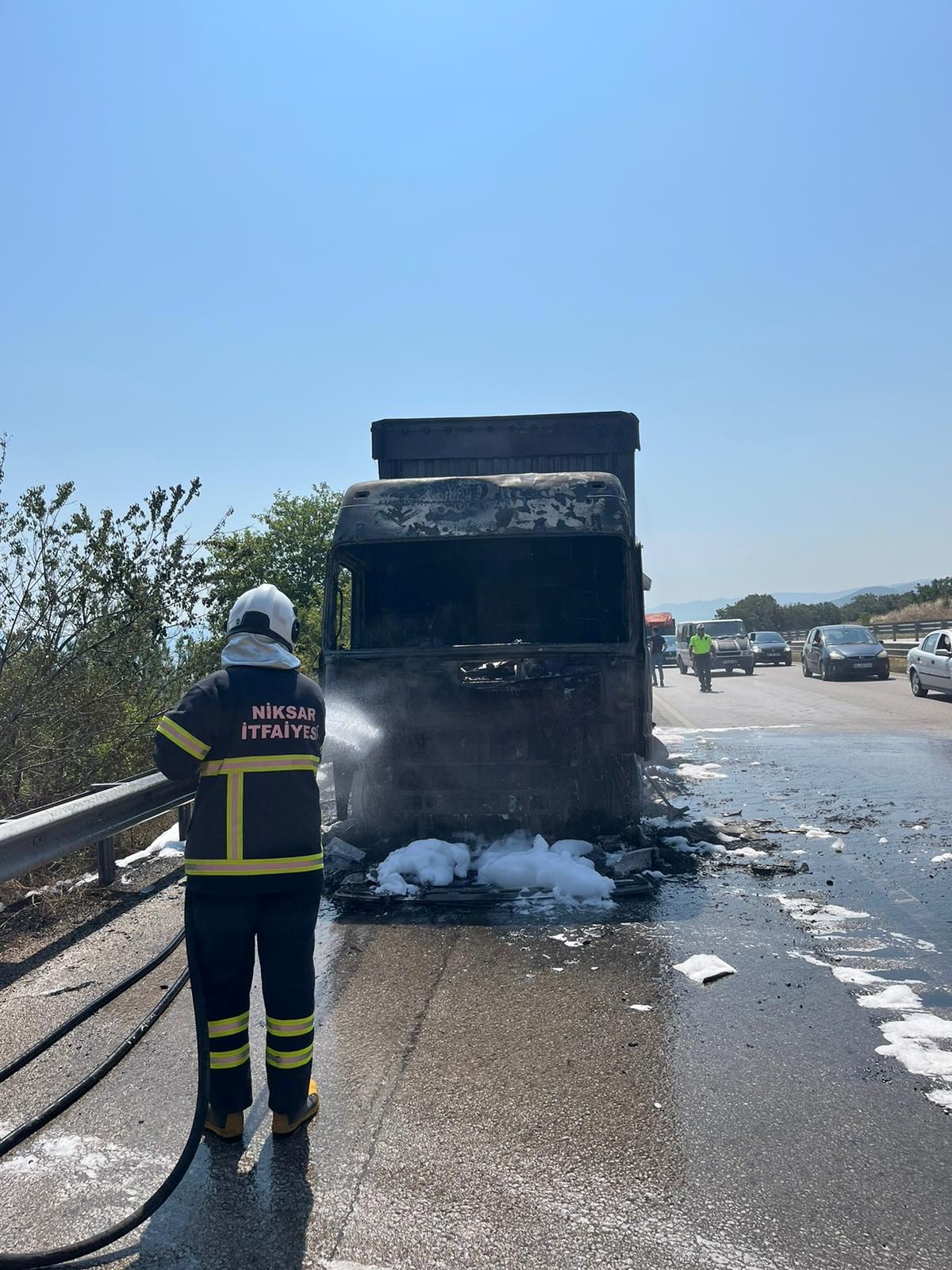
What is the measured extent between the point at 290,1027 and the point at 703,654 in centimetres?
2469

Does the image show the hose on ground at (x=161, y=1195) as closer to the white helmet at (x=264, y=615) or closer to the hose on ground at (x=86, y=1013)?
the hose on ground at (x=86, y=1013)

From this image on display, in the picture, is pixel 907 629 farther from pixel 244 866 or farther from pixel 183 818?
pixel 244 866

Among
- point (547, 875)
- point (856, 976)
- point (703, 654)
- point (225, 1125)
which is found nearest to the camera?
point (225, 1125)

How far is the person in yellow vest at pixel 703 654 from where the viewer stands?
26.9 m

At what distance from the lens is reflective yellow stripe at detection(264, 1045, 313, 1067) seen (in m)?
3.36

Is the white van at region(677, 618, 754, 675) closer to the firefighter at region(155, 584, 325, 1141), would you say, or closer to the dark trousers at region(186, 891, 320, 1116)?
the firefighter at region(155, 584, 325, 1141)

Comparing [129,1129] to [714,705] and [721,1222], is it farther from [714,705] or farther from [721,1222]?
[714,705]

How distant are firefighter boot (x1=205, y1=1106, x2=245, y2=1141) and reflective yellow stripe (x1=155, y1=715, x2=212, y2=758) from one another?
1202mm

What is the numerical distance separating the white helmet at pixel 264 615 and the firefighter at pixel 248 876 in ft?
0.61

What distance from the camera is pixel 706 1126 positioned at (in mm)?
3303

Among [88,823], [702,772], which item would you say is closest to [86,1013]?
[88,823]

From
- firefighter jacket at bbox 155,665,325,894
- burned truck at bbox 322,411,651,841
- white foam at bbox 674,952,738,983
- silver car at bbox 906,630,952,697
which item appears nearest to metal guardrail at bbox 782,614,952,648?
silver car at bbox 906,630,952,697

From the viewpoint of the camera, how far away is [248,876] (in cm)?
341

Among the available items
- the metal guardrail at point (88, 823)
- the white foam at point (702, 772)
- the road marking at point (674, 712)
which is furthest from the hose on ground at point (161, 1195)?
the road marking at point (674, 712)
